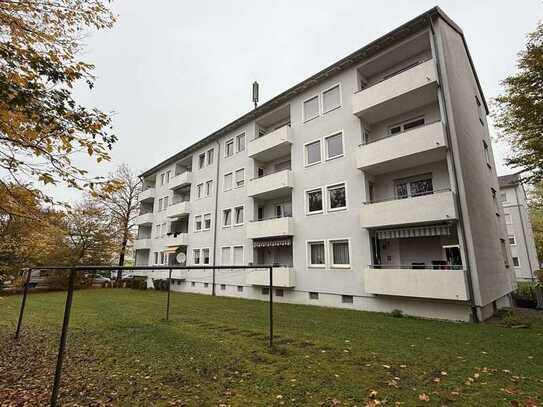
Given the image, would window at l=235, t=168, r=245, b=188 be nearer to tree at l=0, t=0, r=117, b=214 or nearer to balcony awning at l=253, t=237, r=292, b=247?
balcony awning at l=253, t=237, r=292, b=247

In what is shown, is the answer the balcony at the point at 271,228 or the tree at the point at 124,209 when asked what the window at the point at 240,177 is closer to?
the balcony at the point at 271,228

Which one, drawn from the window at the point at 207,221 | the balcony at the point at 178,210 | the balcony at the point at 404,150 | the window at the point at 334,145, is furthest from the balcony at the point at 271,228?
the balcony at the point at 178,210

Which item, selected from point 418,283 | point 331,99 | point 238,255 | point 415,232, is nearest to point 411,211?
point 415,232

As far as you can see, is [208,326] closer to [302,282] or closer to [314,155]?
[302,282]

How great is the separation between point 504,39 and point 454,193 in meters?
14.8

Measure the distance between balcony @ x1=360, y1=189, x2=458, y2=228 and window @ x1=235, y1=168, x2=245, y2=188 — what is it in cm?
1182

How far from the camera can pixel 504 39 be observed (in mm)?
18609

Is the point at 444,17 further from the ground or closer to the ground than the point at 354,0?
closer to the ground

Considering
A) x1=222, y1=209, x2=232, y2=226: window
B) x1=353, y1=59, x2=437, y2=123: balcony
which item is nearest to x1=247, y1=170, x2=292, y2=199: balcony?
x1=222, y1=209, x2=232, y2=226: window

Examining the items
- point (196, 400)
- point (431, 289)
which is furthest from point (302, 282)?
point (196, 400)

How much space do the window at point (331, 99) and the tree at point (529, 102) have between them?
8.75 meters

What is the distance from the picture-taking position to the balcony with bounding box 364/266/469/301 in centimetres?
1128

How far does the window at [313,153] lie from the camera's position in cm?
1815

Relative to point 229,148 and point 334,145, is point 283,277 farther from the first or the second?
point 229,148
